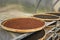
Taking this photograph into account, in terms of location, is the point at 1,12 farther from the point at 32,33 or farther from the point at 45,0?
the point at 45,0

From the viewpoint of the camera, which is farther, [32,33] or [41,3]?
[41,3]

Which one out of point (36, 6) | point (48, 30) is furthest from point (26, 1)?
point (48, 30)

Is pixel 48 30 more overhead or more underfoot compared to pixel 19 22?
more underfoot

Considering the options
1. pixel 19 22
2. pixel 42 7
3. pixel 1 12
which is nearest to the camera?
pixel 19 22

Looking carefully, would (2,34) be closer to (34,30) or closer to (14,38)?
(14,38)

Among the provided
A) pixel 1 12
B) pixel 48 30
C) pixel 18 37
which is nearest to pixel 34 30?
pixel 18 37

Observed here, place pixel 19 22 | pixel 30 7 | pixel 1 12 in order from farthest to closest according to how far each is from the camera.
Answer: pixel 30 7, pixel 1 12, pixel 19 22
